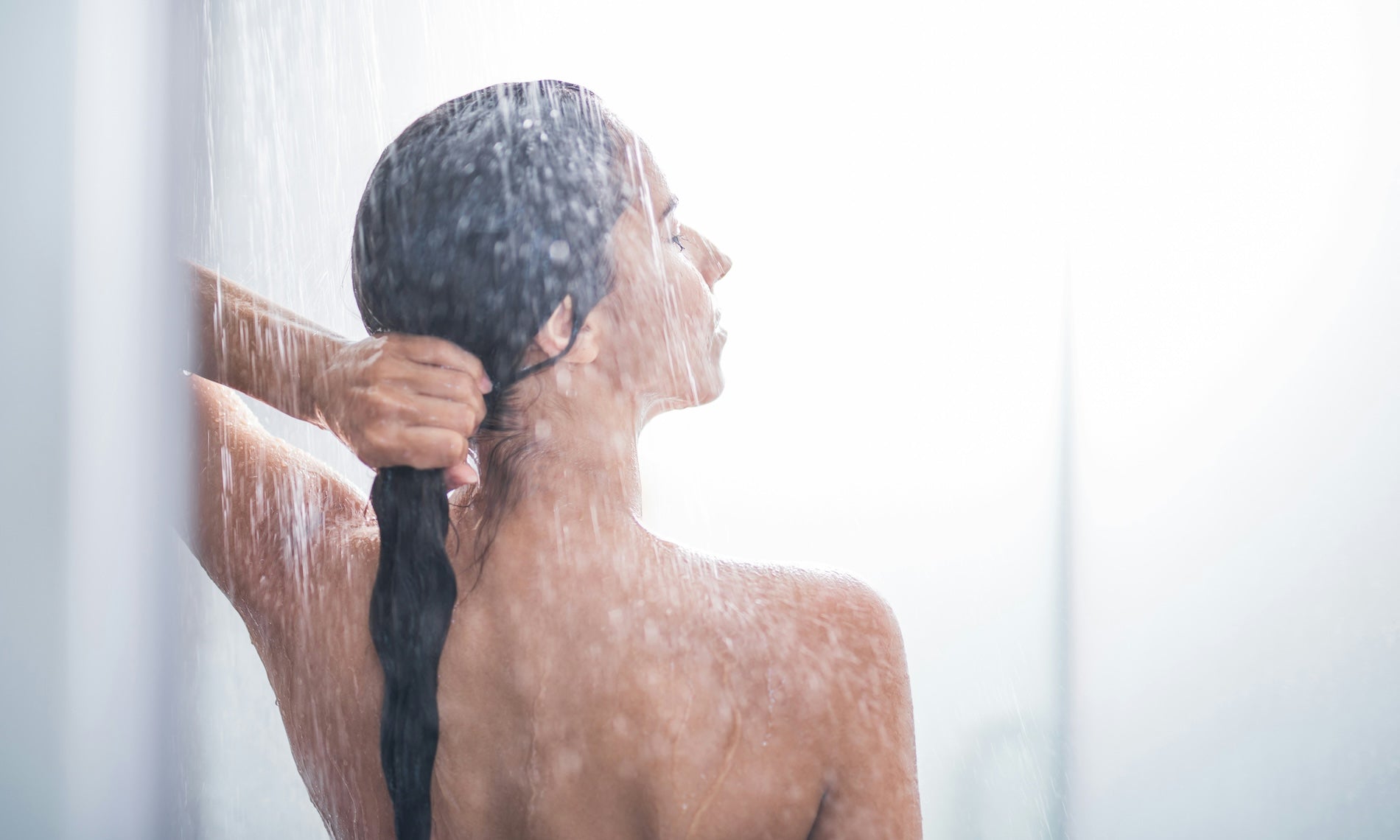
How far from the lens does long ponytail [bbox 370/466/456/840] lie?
0.70 m

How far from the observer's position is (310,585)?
0.78 meters

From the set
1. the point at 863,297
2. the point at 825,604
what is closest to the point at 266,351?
the point at 825,604

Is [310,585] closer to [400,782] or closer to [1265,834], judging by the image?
[400,782]

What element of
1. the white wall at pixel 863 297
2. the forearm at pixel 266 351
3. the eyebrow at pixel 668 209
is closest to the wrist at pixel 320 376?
the forearm at pixel 266 351

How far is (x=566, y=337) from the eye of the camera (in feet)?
2.54

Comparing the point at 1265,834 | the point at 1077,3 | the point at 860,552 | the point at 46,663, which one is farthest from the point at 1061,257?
the point at 46,663

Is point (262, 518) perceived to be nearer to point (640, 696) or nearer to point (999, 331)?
point (640, 696)

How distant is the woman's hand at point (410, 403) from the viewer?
2.23 ft

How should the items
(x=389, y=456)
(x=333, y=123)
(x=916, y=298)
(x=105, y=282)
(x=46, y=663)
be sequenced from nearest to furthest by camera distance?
1. (x=389, y=456)
2. (x=46, y=663)
3. (x=105, y=282)
4. (x=333, y=123)
5. (x=916, y=298)

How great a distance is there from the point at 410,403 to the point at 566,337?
0.52ft

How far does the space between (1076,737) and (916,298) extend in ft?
4.06

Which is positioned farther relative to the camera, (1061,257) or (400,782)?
(1061,257)

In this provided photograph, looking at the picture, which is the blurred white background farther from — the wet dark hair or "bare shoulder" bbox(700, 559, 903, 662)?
the wet dark hair

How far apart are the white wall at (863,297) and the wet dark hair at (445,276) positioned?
1455 millimetres
